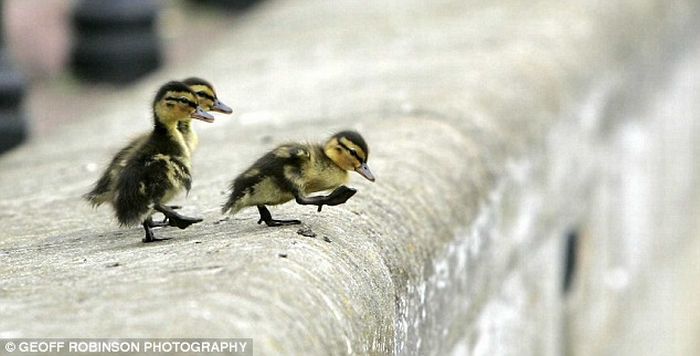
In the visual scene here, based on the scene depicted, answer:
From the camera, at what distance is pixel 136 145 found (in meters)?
3.17

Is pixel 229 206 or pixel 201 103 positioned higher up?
pixel 201 103

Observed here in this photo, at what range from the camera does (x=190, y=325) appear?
Result: 2.19 metres

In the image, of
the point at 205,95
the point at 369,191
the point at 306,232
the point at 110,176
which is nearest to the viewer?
the point at 306,232

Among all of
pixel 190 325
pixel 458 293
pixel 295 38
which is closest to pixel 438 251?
pixel 458 293

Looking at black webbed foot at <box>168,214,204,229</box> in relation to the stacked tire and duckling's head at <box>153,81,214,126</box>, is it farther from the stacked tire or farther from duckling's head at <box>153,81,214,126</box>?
the stacked tire

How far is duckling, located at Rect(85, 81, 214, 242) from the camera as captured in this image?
9.85ft

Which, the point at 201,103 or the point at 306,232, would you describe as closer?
the point at 306,232

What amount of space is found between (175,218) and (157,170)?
13 cm

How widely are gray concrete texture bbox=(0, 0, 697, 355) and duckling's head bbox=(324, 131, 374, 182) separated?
0.11 metres

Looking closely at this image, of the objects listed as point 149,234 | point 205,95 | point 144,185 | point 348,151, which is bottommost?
point 149,234

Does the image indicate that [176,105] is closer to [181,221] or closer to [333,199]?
[181,221]

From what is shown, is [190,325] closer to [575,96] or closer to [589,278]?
[575,96]

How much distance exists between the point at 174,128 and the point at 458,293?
3.25 feet

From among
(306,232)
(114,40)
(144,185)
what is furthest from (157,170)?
(114,40)
